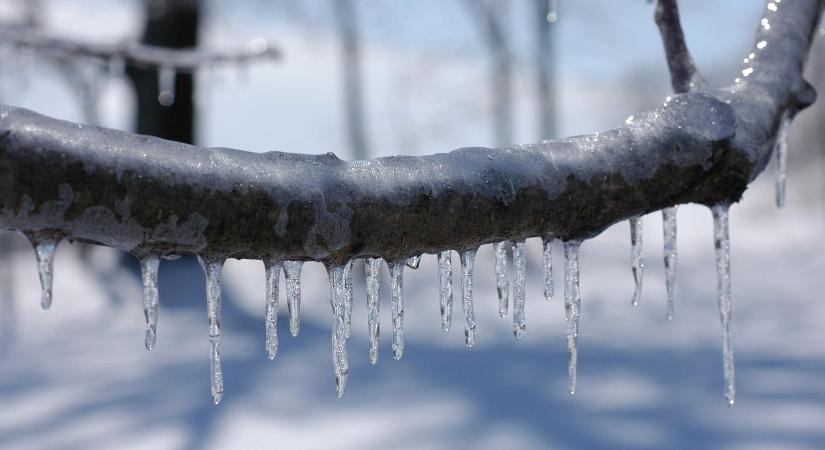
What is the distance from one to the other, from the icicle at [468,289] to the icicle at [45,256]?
65 cm

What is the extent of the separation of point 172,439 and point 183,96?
8.36m

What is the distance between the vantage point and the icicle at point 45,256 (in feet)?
2.97

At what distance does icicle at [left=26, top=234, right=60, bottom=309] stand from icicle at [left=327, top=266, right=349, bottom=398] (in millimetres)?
394

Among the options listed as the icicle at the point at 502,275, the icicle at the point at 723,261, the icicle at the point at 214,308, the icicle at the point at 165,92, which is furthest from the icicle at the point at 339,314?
the icicle at the point at 165,92

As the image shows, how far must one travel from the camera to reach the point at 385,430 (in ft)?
11.7

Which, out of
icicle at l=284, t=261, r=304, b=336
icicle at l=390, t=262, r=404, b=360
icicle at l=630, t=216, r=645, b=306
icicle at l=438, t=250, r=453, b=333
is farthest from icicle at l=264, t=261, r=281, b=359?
icicle at l=630, t=216, r=645, b=306

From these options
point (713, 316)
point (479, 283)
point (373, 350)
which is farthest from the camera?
point (479, 283)

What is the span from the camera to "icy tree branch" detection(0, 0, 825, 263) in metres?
0.81

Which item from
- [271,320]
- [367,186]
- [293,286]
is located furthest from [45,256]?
[271,320]

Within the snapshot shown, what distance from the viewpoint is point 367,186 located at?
3.17 feet

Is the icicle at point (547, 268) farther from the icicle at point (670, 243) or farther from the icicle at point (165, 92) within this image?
the icicle at point (165, 92)

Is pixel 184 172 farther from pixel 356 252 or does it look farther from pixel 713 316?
pixel 713 316

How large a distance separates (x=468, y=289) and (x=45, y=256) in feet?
2.85

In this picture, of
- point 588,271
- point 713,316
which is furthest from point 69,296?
point 713,316
